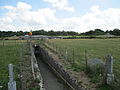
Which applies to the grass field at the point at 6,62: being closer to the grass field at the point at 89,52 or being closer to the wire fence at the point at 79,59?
the wire fence at the point at 79,59

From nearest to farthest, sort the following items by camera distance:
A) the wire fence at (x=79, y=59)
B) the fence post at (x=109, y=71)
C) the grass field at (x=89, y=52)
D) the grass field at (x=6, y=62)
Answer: the fence post at (x=109, y=71), the grass field at (x=6, y=62), the wire fence at (x=79, y=59), the grass field at (x=89, y=52)

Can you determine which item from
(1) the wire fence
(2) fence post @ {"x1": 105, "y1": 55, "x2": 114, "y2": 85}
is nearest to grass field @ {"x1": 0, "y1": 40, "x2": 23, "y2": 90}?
(1) the wire fence

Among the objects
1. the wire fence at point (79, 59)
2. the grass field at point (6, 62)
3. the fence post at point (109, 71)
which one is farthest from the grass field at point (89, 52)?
the grass field at point (6, 62)

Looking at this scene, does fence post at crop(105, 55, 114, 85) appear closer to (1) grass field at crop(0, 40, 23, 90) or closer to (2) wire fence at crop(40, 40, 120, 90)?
(2) wire fence at crop(40, 40, 120, 90)

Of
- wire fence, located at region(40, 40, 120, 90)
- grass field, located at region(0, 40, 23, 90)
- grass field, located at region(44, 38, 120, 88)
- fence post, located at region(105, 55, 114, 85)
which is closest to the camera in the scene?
fence post, located at region(105, 55, 114, 85)

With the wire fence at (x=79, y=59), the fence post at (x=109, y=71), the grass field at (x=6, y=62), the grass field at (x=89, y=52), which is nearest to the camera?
the fence post at (x=109, y=71)

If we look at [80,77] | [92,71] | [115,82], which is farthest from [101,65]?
[115,82]

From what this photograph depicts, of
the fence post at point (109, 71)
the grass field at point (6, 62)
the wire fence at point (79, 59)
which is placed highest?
the fence post at point (109, 71)

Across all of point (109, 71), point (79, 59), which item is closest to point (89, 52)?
point (79, 59)

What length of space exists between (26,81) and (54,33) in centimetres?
10068

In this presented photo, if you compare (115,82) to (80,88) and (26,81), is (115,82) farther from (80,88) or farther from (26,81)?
(26,81)

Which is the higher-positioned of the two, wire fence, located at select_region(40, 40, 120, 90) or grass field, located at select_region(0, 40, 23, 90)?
wire fence, located at select_region(40, 40, 120, 90)

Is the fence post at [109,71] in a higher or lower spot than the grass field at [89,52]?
higher

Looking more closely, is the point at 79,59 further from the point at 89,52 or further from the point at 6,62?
the point at 6,62
